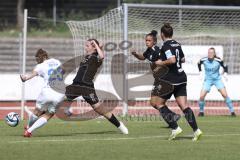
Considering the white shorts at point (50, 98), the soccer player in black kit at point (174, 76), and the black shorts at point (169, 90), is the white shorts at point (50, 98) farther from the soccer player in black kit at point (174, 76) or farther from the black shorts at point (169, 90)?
the soccer player in black kit at point (174, 76)

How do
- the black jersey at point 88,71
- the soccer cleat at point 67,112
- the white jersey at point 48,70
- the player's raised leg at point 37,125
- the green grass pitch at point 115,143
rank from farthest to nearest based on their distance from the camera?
the soccer cleat at point 67,112 → the white jersey at point 48,70 → the black jersey at point 88,71 → the player's raised leg at point 37,125 → the green grass pitch at point 115,143

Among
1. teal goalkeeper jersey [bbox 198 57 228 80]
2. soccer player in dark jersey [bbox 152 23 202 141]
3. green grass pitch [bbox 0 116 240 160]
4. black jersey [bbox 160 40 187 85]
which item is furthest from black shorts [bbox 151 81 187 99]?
teal goalkeeper jersey [bbox 198 57 228 80]

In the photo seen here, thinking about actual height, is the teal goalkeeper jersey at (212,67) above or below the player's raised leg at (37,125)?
above

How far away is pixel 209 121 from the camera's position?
19531 mm

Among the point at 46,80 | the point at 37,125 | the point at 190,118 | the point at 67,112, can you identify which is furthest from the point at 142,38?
the point at 190,118

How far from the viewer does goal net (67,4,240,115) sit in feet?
74.8

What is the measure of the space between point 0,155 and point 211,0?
2646cm

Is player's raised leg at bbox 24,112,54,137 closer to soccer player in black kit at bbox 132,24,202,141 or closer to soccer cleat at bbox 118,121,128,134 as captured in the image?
soccer cleat at bbox 118,121,128,134

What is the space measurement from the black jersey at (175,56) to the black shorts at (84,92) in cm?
179

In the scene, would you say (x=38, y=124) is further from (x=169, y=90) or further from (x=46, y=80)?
(x=169, y=90)

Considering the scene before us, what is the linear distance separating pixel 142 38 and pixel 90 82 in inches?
445

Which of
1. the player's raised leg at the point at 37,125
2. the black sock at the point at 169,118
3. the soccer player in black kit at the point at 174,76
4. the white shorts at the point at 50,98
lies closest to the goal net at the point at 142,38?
the white shorts at the point at 50,98

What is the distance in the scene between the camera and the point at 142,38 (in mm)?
26203

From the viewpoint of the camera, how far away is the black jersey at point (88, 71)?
15133 mm
